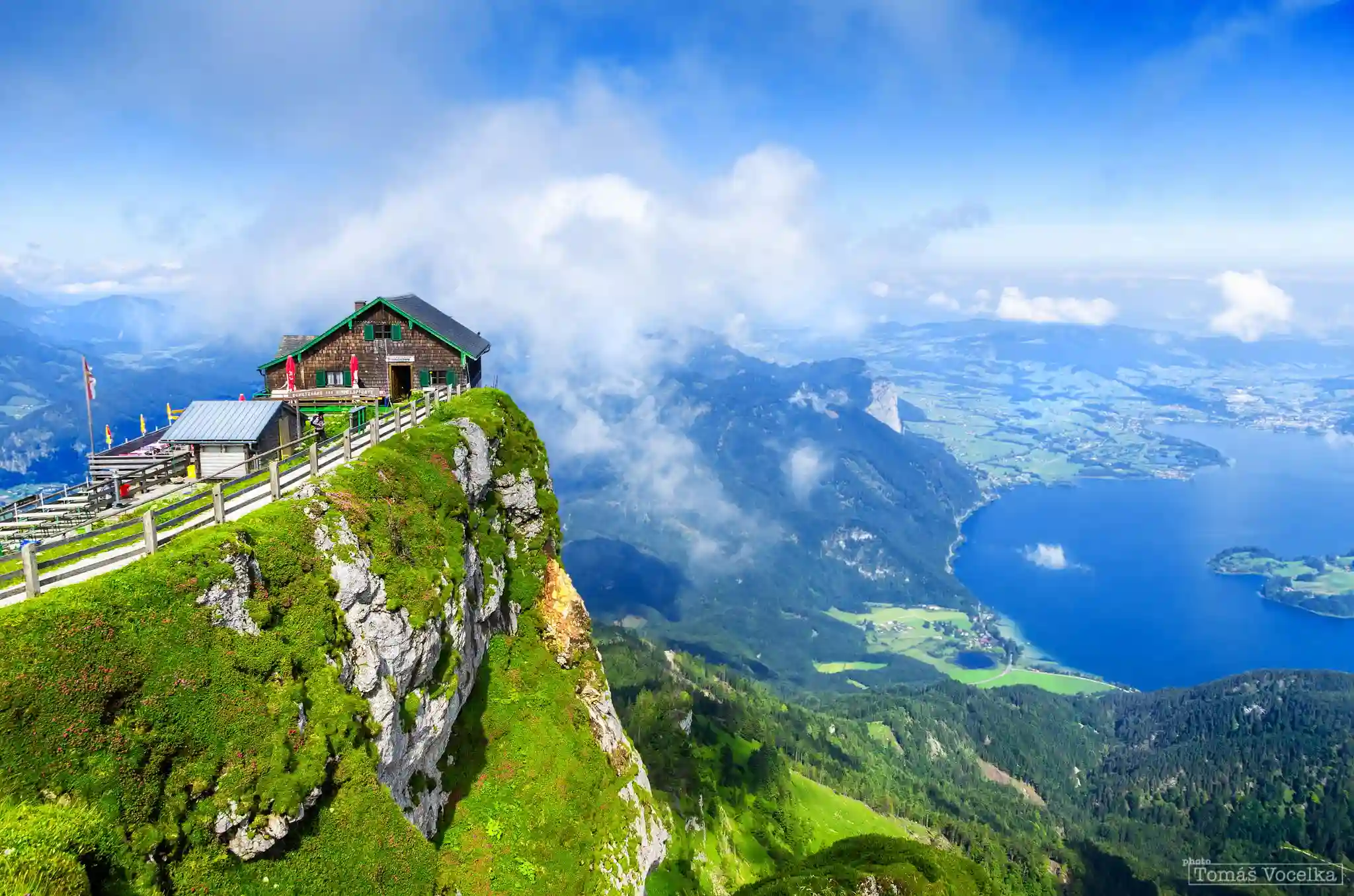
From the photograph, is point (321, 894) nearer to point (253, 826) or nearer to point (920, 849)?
point (253, 826)

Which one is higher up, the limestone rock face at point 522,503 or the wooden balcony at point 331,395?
the wooden balcony at point 331,395

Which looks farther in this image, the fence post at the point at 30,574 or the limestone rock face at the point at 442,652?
the limestone rock face at the point at 442,652

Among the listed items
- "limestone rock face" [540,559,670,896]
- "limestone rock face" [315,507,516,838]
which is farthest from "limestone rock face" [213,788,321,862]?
"limestone rock face" [540,559,670,896]

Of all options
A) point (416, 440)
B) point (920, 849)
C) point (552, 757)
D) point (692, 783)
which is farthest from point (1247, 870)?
point (416, 440)

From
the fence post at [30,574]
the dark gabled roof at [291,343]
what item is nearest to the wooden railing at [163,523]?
the fence post at [30,574]

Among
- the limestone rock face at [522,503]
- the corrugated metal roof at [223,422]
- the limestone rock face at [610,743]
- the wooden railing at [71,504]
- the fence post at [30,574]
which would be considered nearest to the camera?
the fence post at [30,574]

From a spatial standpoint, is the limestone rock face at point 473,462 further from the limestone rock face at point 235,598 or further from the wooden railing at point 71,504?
the limestone rock face at point 235,598

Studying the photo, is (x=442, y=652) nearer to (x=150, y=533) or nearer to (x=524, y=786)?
(x=524, y=786)

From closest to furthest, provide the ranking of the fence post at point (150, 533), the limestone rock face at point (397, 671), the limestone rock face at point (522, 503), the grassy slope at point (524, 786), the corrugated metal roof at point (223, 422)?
1. the fence post at point (150, 533)
2. the limestone rock face at point (397, 671)
3. the grassy slope at point (524, 786)
4. the corrugated metal roof at point (223, 422)
5. the limestone rock face at point (522, 503)

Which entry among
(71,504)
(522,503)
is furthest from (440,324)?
(71,504)
